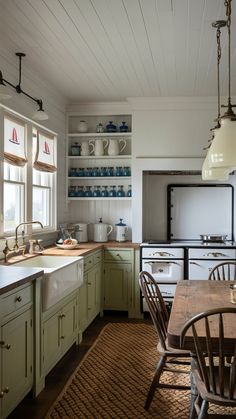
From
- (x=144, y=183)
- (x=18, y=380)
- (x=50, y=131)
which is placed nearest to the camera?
(x=18, y=380)

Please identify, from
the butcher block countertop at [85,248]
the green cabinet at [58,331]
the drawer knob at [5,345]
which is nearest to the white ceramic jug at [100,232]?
the butcher block countertop at [85,248]

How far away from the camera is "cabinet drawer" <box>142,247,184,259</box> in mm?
4668

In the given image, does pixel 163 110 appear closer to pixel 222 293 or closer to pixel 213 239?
pixel 213 239

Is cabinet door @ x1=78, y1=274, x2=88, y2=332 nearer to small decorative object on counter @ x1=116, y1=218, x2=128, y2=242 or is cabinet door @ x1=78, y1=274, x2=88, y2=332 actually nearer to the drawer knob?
small decorative object on counter @ x1=116, y1=218, x2=128, y2=242

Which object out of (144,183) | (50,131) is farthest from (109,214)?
(50,131)

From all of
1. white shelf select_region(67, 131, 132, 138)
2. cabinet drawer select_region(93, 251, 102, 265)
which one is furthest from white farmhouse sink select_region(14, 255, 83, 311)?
white shelf select_region(67, 131, 132, 138)

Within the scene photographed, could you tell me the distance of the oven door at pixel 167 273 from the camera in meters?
4.66

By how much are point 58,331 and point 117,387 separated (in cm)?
60

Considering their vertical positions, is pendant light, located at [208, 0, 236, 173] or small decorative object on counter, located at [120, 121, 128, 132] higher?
small decorative object on counter, located at [120, 121, 128, 132]

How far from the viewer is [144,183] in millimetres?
5316

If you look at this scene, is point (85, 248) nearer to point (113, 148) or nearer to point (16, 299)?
point (113, 148)

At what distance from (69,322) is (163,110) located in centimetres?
275

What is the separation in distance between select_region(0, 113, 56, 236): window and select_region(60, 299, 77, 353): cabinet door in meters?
0.82

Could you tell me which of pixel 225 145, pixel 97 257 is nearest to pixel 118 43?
pixel 225 145
